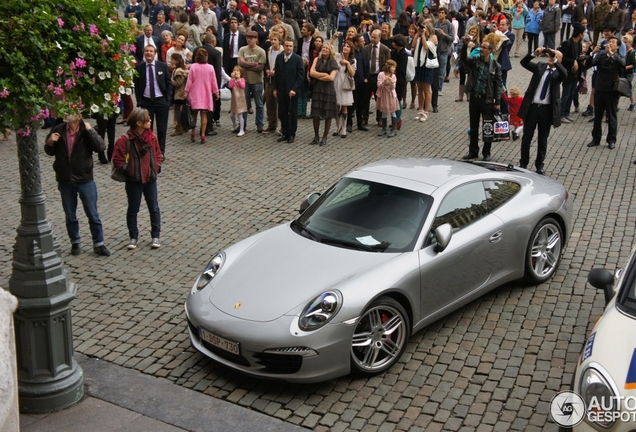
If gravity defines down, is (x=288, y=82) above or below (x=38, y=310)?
above

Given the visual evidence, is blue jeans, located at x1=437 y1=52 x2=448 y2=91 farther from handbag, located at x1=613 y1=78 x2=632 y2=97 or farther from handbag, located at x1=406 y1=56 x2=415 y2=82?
handbag, located at x1=613 y1=78 x2=632 y2=97

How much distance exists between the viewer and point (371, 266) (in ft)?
23.5

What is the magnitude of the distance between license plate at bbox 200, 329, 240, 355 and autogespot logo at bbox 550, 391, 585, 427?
2563 millimetres

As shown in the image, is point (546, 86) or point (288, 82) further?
point (288, 82)

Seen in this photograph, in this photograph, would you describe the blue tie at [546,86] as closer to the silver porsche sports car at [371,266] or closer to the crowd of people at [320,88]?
the crowd of people at [320,88]

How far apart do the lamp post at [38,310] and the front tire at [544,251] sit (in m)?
4.71

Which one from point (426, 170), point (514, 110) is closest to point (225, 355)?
point (426, 170)

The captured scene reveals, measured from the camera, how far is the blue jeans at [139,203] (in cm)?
988

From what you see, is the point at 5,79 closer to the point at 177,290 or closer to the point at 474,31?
the point at 177,290

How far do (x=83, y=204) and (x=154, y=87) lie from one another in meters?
4.28

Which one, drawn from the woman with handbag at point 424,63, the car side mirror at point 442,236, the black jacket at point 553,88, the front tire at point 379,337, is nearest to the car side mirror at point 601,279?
the car side mirror at point 442,236

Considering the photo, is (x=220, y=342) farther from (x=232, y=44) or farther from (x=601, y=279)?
(x=232, y=44)

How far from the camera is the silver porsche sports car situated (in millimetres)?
6691

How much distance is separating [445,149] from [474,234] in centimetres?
714
